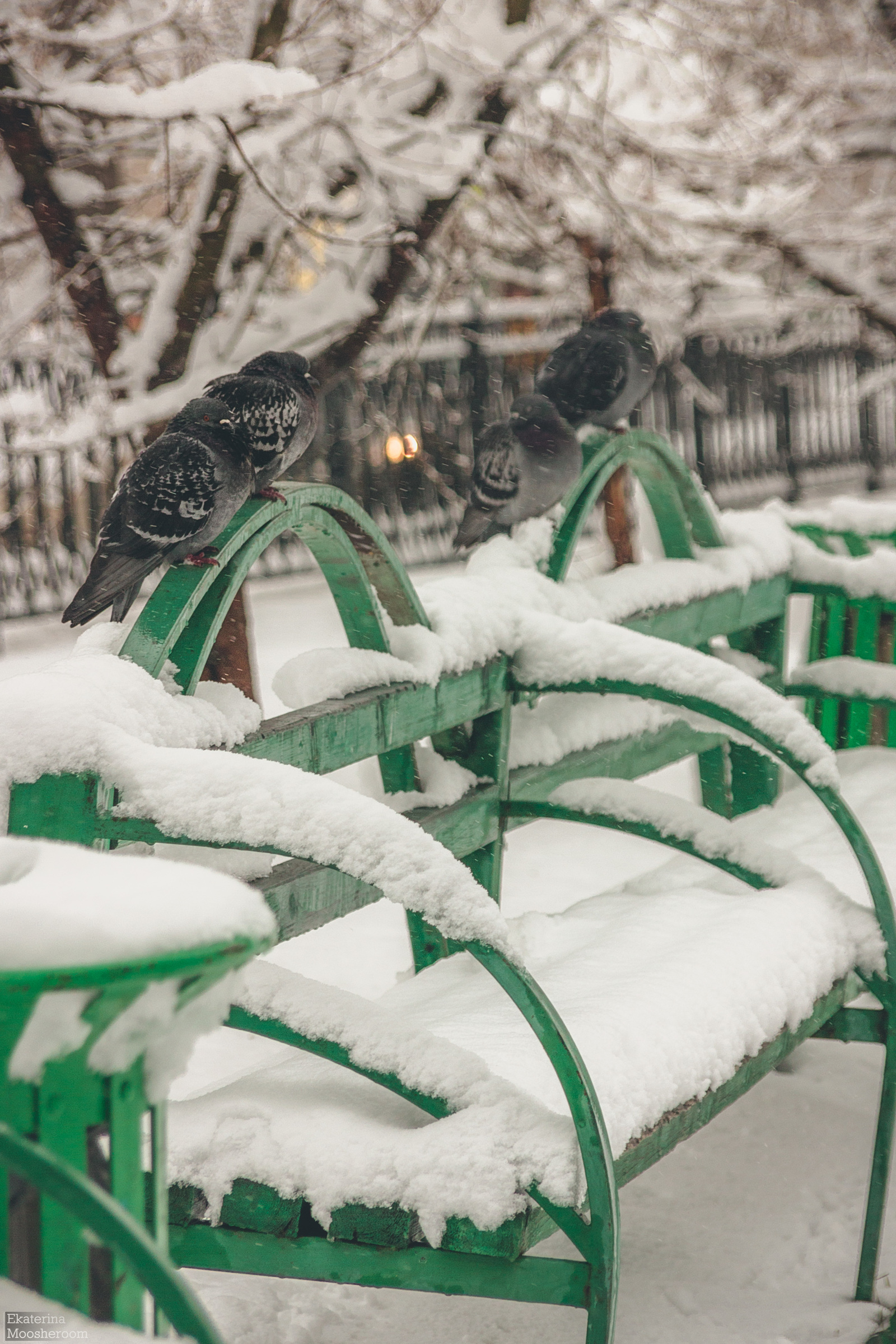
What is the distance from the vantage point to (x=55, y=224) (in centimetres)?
338

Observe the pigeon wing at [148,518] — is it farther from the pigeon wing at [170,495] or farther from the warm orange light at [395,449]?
the warm orange light at [395,449]

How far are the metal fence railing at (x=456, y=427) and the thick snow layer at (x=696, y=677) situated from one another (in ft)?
6.84

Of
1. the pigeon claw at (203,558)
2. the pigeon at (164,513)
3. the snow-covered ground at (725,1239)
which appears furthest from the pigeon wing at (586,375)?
the pigeon claw at (203,558)

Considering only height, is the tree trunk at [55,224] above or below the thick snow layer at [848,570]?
above

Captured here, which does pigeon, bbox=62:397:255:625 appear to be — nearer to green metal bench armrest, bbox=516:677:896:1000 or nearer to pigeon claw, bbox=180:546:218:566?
pigeon claw, bbox=180:546:218:566

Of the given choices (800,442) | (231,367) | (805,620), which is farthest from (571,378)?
(800,442)

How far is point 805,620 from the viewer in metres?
7.80

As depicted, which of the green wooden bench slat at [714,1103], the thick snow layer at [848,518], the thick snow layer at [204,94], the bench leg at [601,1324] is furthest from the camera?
the thick snow layer at [848,518]

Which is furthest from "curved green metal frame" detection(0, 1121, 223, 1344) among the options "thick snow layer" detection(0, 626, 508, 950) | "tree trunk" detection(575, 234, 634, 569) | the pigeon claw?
"tree trunk" detection(575, 234, 634, 569)

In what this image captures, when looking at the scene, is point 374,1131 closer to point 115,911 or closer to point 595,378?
point 115,911

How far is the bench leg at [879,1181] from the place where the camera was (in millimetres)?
2105

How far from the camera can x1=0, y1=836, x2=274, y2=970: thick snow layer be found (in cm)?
80

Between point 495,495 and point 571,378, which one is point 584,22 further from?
point 495,495

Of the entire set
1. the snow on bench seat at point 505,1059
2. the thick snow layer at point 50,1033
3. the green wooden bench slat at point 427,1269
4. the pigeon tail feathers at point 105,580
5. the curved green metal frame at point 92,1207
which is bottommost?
the green wooden bench slat at point 427,1269
